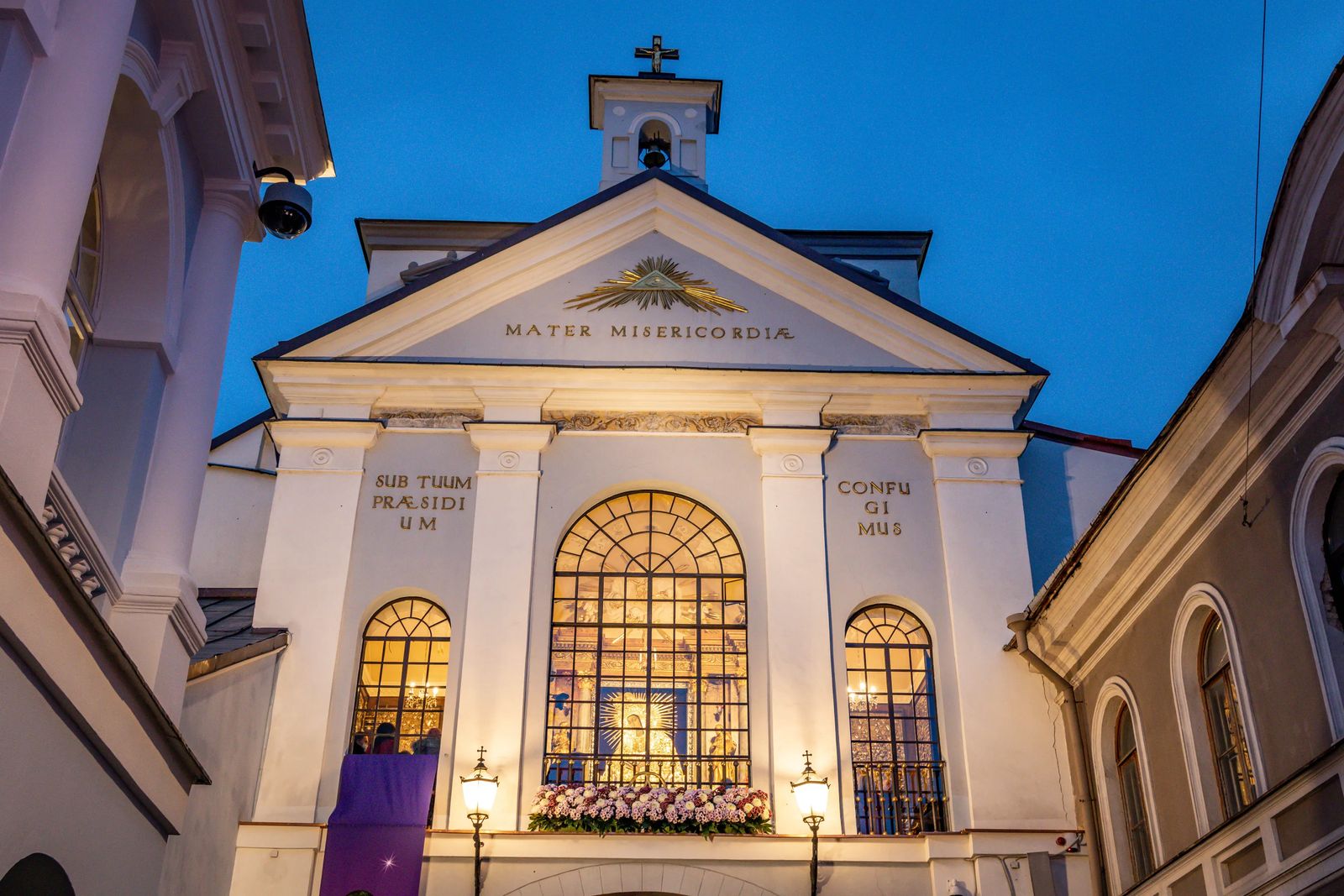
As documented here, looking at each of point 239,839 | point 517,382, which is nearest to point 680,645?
point 517,382

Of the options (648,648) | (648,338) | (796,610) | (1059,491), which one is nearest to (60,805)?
(648,648)

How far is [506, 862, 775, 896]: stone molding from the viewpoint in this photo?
13.4 meters

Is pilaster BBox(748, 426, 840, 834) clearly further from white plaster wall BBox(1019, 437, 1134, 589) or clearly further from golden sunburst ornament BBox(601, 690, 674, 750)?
white plaster wall BBox(1019, 437, 1134, 589)

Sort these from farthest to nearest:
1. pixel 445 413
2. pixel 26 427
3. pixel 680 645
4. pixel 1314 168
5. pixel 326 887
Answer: pixel 445 413, pixel 680 645, pixel 326 887, pixel 1314 168, pixel 26 427

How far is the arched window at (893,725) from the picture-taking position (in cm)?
1408

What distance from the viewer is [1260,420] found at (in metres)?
9.33

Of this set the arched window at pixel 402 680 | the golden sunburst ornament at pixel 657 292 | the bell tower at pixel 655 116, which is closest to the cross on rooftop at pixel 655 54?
the bell tower at pixel 655 116

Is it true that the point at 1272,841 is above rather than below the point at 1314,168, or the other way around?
below

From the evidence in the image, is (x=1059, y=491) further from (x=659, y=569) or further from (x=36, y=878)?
(x=36, y=878)

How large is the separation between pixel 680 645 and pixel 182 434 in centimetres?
703

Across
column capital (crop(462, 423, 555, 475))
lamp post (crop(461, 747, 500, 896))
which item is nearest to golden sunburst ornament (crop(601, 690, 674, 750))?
lamp post (crop(461, 747, 500, 896))

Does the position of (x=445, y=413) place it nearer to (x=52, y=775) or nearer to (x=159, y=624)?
(x=159, y=624)

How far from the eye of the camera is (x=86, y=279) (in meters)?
9.31

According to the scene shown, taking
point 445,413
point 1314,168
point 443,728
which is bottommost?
point 443,728
